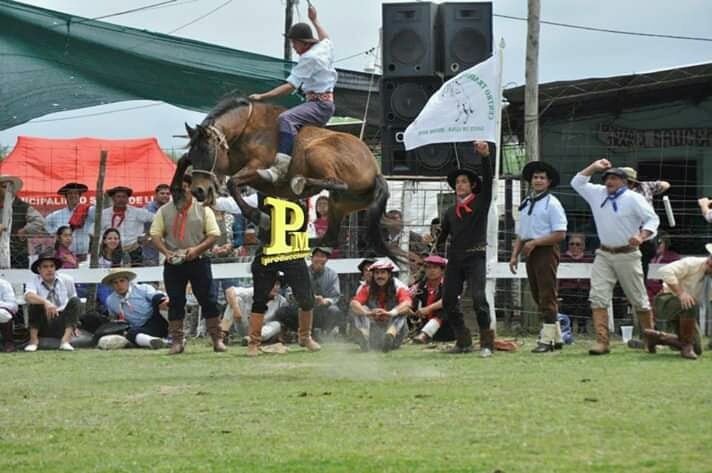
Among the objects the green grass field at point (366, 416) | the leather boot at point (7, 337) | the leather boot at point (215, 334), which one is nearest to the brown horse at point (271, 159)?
the green grass field at point (366, 416)

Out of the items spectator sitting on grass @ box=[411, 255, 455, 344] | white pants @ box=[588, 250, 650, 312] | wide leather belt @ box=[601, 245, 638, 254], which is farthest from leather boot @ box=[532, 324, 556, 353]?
spectator sitting on grass @ box=[411, 255, 455, 344]

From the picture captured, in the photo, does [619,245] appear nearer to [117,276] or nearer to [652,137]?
[117,276]

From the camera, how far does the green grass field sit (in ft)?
22.1

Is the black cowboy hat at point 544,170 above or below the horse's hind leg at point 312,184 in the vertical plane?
above

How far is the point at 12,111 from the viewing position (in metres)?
15.6

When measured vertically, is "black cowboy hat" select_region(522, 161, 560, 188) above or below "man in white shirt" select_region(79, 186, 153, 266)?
above

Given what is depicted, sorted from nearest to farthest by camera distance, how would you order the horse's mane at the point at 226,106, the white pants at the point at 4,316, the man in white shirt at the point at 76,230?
the horse's mane at the point at 226,106 < the white pants at the point at 4,316 < the man in white shirt at the point at 76,230

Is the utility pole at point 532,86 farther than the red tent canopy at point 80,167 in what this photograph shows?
No

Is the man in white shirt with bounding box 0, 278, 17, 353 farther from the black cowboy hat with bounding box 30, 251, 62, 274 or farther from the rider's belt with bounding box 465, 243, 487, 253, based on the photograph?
the rider's belt with bounding box 465, 243, 487, 253

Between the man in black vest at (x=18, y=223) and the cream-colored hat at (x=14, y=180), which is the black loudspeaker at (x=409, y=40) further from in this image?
the man in black vest at (x=18, y=223)

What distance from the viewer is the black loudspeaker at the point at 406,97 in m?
15.3

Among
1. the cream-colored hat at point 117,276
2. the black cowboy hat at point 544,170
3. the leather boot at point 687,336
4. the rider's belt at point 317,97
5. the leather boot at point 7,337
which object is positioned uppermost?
the rider's belt at point 317,97

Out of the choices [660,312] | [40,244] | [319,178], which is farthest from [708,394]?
[40,244]

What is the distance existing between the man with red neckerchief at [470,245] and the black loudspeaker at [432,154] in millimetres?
1624
